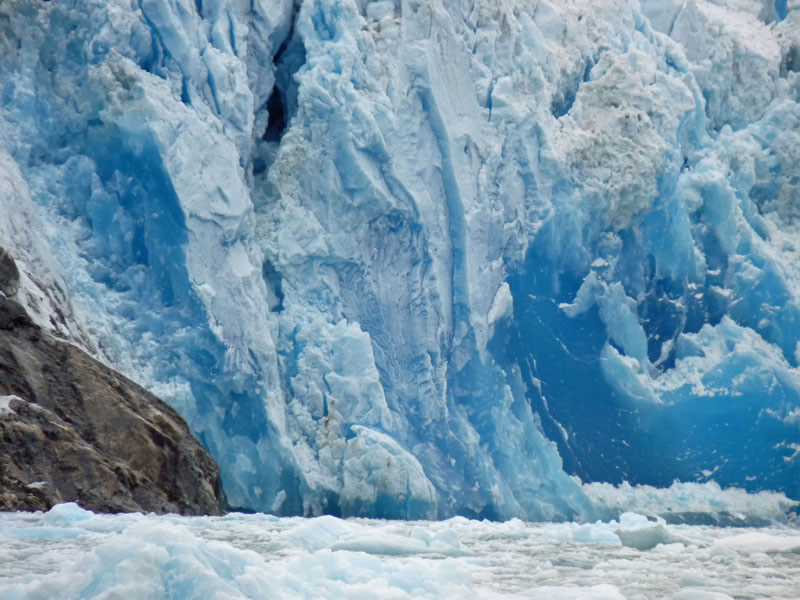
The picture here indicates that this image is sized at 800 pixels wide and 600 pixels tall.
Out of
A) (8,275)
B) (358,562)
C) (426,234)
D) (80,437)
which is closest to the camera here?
(358,562)

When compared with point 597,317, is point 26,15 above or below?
above

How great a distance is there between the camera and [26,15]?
452 inches

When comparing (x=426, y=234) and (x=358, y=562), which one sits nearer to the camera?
(x=358, y=562)

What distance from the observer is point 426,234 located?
14672 mm

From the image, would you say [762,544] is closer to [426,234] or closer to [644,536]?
[644,536]

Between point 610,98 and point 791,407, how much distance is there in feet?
20.2

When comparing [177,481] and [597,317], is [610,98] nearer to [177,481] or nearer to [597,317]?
[597,317]

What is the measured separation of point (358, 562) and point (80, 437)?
4524 millimetres

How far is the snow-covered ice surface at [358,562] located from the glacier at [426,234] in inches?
134

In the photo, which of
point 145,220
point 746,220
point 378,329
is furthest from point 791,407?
point 145,220

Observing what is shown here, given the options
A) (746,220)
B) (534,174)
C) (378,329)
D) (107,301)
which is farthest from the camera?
(746,220)

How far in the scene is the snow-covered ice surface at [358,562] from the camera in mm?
3586

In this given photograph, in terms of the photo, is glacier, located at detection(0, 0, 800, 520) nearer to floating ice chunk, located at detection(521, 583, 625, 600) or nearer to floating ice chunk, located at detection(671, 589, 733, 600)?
floating ice chunk, located at detection(521, 583, 625, 600)

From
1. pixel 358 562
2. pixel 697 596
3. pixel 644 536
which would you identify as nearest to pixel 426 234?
pixel 644 536
